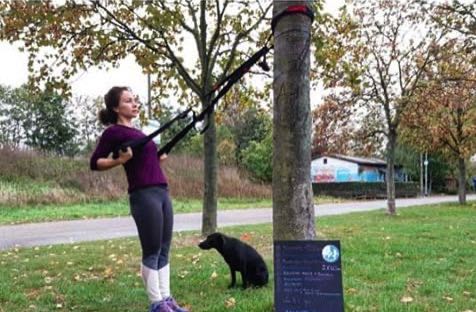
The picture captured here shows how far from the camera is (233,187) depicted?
3102cm

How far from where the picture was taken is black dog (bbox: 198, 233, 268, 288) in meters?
5.87

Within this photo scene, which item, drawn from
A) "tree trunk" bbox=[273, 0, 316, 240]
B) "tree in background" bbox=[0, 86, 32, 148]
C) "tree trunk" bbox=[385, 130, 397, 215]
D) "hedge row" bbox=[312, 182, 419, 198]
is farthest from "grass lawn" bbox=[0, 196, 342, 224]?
"tree in background" bbox=[0, 86, 32, 148]

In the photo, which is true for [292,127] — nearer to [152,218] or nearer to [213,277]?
[152,218]

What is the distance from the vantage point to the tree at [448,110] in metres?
18.7

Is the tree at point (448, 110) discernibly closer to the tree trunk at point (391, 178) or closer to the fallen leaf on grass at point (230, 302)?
the tree trunk at point (391, 178)

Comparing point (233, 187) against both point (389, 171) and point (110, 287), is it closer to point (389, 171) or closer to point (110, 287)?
point (389, 171)

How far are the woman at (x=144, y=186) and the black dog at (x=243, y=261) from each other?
4.92 ft

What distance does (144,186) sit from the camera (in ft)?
13.7

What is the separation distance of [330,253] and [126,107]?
1935 mm

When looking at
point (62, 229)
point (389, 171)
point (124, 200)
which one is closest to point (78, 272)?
point (62, 229)

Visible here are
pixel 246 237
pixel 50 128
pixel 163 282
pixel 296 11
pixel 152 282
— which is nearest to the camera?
pixel 296 11

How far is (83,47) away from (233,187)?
20.4 meters

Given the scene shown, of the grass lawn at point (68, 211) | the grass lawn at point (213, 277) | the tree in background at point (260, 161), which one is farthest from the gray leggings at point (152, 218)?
the tree in background at point (260, 161)

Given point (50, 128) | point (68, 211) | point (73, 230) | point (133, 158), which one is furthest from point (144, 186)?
point (50, 128)
